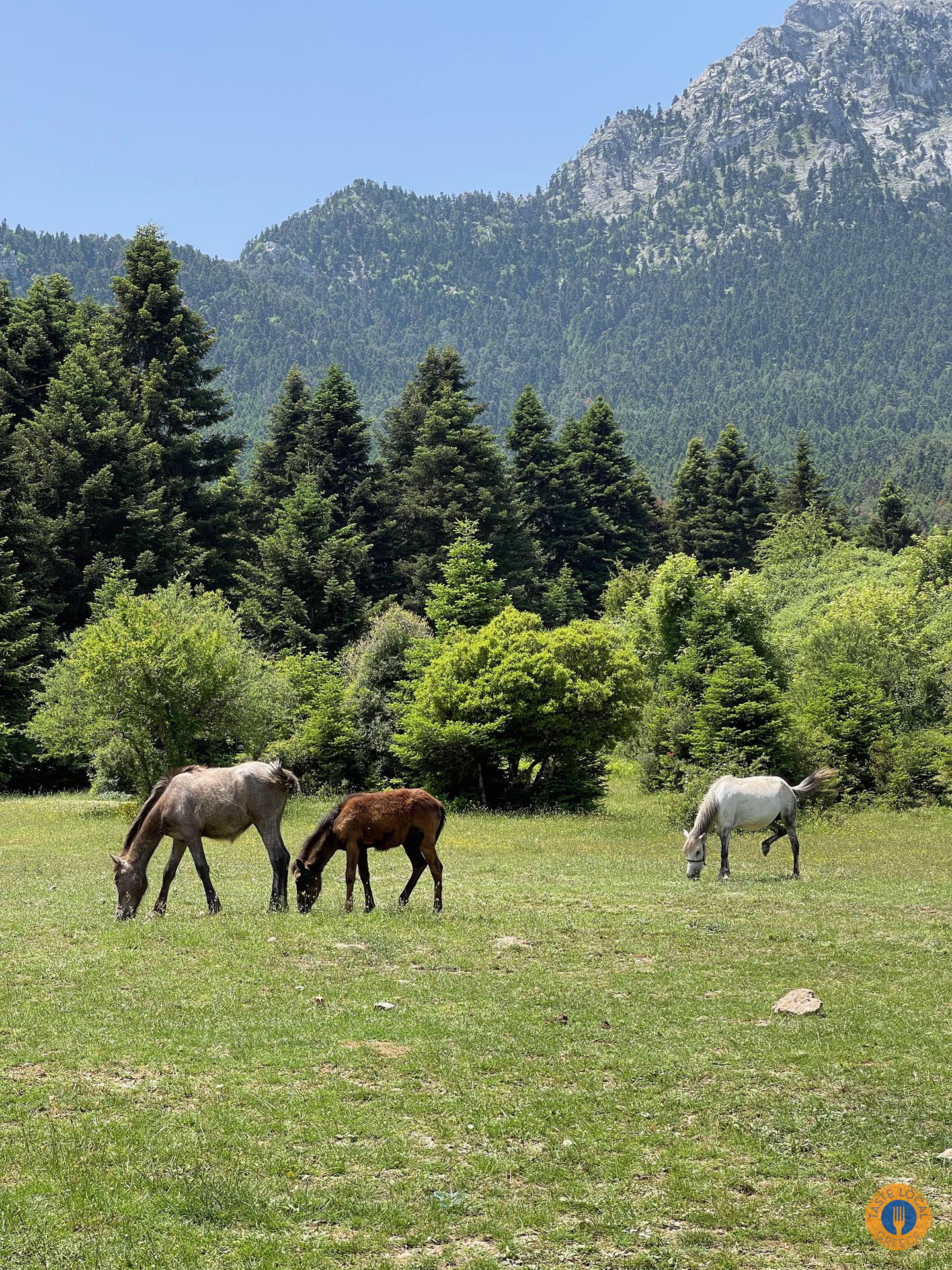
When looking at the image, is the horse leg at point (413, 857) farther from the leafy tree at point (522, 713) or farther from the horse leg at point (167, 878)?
the leafy tree at point (522, 713)

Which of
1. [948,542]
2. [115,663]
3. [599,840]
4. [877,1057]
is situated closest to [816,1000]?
[877,1057]

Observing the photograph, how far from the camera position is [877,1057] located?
10859 mm

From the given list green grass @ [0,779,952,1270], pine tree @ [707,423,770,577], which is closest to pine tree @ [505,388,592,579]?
pine tree @ [707,423,770,577]

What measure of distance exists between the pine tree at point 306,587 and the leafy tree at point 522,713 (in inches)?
695

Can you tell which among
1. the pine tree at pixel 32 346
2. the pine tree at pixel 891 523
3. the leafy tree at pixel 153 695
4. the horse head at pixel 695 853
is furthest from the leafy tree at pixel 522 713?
the pine tree at pixel 891 523

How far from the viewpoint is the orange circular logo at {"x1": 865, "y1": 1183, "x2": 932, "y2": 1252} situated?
7.22 meters

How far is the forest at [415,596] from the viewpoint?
131 feet

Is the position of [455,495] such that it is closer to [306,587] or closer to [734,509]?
[306,587]

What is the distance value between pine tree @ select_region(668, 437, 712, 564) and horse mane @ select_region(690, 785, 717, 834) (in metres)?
67.9

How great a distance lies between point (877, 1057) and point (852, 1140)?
2.33 metres

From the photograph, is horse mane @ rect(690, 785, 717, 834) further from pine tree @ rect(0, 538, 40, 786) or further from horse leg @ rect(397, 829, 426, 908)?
pine tree @ rect(0, 538, 40, 786)

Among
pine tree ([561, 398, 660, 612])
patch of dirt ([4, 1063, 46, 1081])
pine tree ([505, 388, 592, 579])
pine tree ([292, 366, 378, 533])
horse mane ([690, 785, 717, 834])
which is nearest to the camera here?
patch of dirt ([4, 1063, 46, 1081])

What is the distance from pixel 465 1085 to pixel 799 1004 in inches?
183

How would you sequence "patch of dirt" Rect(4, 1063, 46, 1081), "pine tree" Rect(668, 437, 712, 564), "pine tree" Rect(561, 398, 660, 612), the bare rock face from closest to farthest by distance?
1. "patch of dirt" Rect(4, 1063, 46, 1081)
2. the bare rock face
3. "pine tree" Rect(561, 398, 660, 612)
4. "pine tree" Rect(668, 437, 712, 564)
